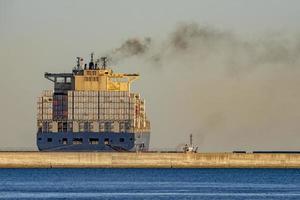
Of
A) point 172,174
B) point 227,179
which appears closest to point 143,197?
point 227,179

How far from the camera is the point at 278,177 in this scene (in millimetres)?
181000

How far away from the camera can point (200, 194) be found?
138 meters

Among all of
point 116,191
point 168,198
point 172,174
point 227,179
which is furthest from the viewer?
point 172,174

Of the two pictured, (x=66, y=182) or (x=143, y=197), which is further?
(x=66, y=182)

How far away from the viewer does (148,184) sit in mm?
158375

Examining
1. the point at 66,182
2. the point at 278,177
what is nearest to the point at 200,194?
the point at 66,182

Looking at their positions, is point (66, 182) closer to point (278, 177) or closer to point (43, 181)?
point (43, 181)

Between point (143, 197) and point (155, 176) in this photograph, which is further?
point (155, 176)

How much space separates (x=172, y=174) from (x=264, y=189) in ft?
134

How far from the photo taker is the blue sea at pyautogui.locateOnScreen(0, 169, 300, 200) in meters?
136

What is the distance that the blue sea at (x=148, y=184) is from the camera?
136250mm

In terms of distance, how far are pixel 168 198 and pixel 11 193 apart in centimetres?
1476

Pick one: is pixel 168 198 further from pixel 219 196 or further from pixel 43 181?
pixel 43 181

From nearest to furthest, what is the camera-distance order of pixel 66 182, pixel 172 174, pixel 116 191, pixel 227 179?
pixel 116 191
pixel 66 182
pixel 227 179
pixel 172 174
